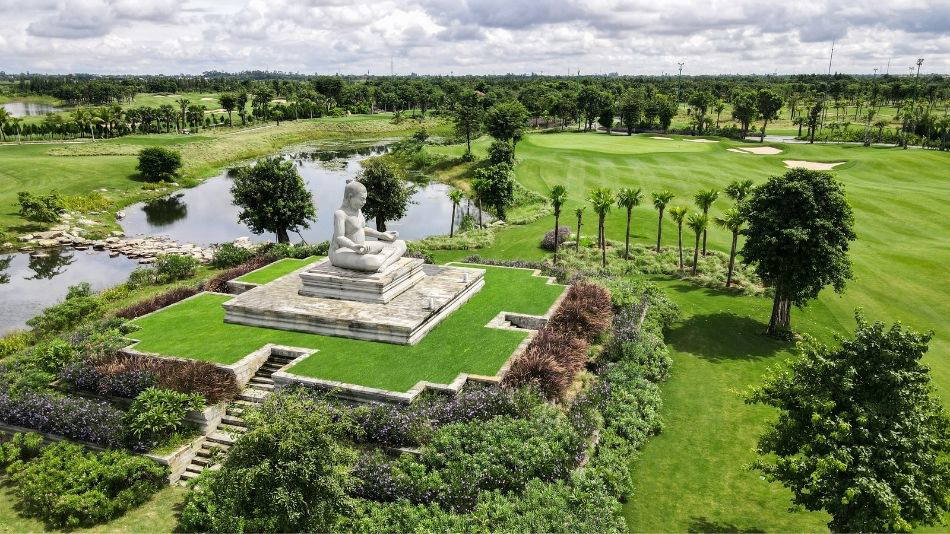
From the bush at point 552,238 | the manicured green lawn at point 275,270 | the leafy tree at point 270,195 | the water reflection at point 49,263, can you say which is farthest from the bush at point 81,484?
the water reflection at point 49,263

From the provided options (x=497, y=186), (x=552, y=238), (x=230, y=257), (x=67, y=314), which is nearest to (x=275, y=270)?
(x=230, y=257)

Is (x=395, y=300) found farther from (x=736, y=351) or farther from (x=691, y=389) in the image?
(x=736, y=351)

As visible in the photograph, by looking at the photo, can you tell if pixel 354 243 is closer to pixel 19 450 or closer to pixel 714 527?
pixel 19 450

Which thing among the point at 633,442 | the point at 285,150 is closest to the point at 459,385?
the point at 633,442

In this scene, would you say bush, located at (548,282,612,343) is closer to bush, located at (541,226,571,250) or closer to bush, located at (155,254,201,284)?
bush, located at (541,226,571,250)

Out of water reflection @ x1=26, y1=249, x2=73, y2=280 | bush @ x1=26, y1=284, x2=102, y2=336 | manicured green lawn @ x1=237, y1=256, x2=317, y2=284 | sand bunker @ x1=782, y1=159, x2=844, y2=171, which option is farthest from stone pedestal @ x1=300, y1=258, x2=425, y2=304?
sand bunker @ x1=782, y1=159, x2=844, y2=171
